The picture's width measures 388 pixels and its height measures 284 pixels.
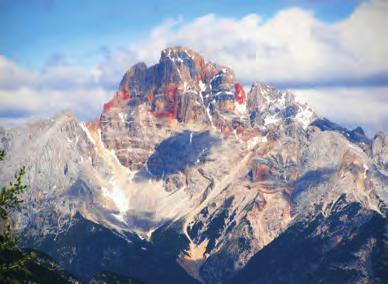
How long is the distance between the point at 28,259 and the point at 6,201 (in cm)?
575

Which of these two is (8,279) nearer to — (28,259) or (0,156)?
(28,259)

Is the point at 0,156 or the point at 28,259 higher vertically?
the point at 0,156

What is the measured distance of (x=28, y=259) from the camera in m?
93.1

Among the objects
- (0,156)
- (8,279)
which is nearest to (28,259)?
(8,279)

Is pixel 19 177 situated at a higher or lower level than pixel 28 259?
higher

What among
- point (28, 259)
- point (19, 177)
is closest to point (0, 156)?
point (19, 177)

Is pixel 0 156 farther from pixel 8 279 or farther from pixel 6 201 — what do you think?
pixel 8 279

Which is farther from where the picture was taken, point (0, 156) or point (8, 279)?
point (0, 156)

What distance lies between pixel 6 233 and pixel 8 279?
14.1 ft

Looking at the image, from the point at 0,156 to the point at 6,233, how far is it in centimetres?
857

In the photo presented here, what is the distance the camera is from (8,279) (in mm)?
90625

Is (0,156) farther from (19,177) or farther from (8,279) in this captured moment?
(8,279)

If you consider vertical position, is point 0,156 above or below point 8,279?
above

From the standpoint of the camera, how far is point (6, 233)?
9212 centimetres
